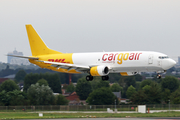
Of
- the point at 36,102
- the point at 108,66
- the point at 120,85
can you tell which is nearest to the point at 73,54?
the point at 108,66

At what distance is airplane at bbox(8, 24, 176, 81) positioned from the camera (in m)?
63.7

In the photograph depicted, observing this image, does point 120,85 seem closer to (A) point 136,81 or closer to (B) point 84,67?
(A) point 136,81

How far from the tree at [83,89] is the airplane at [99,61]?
63251 mm

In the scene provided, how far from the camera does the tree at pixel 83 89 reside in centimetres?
14112

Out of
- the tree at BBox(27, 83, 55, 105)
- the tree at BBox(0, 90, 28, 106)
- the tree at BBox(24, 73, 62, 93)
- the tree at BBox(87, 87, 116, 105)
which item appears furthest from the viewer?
the tree at BBox(24, 73, 62, 93)

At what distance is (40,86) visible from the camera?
121m

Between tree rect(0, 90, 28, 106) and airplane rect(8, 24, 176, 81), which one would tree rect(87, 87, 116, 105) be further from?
airplane rect(8, 24, 176, 81)

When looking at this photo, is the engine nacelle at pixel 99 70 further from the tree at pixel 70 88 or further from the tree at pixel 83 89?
the tree at pixel 70 88

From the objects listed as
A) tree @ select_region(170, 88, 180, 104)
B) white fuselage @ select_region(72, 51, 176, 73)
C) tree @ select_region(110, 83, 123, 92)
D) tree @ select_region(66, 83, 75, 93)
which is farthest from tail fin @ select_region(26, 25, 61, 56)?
tree @ select_region(110, 83, 123, 92)

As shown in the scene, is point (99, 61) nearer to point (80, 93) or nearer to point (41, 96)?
point (41, 96)

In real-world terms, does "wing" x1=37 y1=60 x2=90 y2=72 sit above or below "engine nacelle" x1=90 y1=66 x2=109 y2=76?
above

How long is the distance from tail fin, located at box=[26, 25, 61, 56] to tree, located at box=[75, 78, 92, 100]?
62749 mm

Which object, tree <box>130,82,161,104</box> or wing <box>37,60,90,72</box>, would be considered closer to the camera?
wing <box>37,60,90,72</box>

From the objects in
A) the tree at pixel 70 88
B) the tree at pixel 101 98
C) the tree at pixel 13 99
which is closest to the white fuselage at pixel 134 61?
the tree at pixel 13 99
